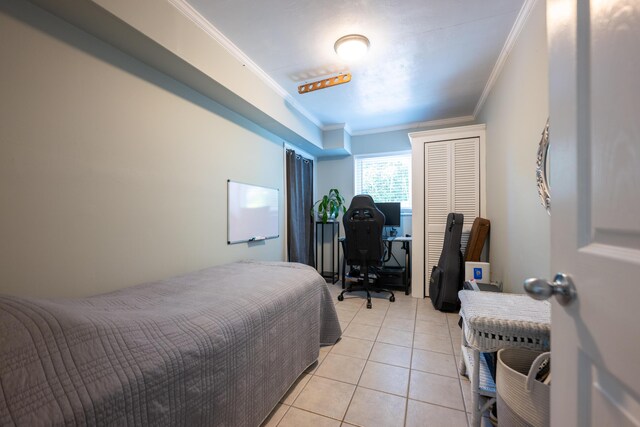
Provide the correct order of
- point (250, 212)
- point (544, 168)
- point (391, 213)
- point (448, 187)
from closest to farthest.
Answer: point (544, 168)
point (250, 212)
point (448, 187)
point (391, 213)

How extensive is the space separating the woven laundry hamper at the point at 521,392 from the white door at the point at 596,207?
10.9 inches

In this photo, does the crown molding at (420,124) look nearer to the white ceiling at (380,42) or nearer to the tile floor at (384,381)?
the white ceiling at (380,42)

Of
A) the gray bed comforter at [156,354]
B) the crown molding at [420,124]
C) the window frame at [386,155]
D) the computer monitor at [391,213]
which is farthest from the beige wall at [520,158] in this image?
the gray bed comforter at [156,354]

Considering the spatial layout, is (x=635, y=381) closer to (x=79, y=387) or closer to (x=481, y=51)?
(x=79, y=387)

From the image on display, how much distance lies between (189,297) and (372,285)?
290 cm

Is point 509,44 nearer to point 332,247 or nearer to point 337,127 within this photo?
point 337,127

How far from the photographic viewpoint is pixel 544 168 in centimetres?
142

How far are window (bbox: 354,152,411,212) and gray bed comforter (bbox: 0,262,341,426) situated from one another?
296cm

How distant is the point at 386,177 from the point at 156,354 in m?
3.94

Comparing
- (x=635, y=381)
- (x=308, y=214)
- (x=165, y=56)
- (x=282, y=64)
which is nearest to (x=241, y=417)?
(x=635, y=381)

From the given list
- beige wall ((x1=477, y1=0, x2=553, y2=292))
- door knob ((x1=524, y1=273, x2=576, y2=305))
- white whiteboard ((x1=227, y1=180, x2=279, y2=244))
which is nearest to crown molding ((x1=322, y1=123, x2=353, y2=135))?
white whiteboard ((x1=227, y1=180, x2=279, y2=244))

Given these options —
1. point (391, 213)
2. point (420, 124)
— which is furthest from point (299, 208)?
point (420, 124)

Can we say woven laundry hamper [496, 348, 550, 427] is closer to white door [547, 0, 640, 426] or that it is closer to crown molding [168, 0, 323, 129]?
white door [547, 0, 640, 426]

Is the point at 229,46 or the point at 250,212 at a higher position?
the point at 229,46
